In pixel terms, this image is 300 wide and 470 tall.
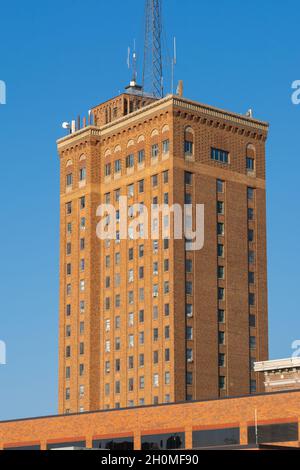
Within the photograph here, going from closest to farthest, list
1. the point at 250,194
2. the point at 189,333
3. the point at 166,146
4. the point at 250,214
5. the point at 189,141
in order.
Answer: the point at 189,333
the point at 166,146
the point at 189,141
the point at 250,214
the point at 250,194

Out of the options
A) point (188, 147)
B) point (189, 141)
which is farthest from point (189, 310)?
point (189, 141)

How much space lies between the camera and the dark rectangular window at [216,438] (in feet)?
336

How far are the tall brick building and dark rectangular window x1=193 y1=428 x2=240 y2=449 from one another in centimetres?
2386

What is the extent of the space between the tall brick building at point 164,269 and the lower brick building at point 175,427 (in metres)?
16.5

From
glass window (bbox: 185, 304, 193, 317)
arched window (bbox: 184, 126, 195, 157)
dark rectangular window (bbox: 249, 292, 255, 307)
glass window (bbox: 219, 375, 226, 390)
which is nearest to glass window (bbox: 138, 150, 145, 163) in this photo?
arched window (bbox: 184, 126, 195, 157)

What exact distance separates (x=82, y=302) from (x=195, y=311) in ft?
58.4

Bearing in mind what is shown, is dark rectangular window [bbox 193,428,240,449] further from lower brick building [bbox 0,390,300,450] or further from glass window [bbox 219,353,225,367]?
glass window [bbox 219,353,225,367]

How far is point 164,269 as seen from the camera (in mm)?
135000

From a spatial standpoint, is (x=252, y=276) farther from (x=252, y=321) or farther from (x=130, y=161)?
(x=130, y=161)

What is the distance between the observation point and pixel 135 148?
143 m

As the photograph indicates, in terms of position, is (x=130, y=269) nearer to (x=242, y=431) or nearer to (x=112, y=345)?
(x=112, y=345)

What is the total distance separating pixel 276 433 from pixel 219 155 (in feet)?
163

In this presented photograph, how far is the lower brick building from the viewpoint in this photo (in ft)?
328

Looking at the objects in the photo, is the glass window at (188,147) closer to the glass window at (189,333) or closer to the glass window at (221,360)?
the glass window at (189,333)
